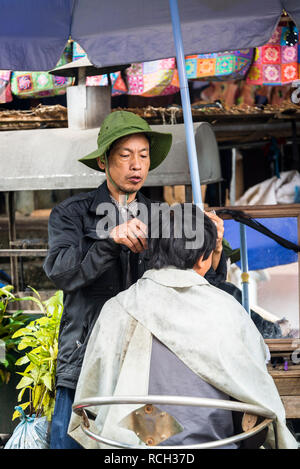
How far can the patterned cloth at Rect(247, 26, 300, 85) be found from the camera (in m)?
5.67

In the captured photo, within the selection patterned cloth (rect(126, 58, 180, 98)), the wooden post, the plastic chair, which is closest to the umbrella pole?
the plastic chair

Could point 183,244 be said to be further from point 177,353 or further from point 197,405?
point 197,405

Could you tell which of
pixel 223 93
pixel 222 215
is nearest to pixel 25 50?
pixel 222 215

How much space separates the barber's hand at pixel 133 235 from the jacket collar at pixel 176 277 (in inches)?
6.3

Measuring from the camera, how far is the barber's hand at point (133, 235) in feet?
7.32

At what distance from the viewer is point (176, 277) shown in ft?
6.91

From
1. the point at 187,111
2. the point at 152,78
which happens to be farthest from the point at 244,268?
the point at 152,78

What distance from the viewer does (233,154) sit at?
710cm

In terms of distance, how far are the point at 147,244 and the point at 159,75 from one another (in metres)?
3.84

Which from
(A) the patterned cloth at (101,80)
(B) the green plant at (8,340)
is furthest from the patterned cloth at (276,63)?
(B) the green plant at (8,340)

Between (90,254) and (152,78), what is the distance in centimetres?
379

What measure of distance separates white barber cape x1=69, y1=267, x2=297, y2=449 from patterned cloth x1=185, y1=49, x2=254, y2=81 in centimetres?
387

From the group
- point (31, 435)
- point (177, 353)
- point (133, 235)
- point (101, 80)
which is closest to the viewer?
point (177, 353)
